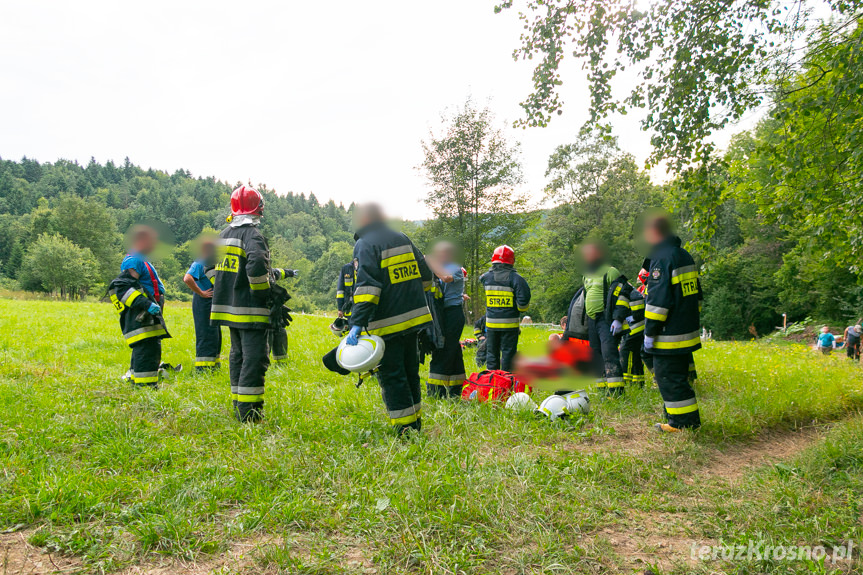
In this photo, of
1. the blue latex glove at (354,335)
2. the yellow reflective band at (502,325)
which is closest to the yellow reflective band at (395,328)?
the blue latex glove at (354,335)

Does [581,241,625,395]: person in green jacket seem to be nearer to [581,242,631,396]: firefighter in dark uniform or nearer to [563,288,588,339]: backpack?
[581,242,631,396]: firefighter in dark uniform

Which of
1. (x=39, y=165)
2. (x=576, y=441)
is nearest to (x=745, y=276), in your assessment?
(x=576, y=441)

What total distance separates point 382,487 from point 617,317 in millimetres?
4029

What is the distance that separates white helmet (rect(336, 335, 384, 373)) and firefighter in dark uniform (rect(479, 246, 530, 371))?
3278mm

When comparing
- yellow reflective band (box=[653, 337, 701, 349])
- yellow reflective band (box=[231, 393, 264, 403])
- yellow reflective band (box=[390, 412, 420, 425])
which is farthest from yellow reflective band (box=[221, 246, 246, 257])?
yellow reflective band (box=[653, 337, 701, 349])

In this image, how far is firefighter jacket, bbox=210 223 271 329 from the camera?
15.3ft

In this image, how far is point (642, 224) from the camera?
5285mm

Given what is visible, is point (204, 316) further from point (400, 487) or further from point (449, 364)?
point (400, 487)

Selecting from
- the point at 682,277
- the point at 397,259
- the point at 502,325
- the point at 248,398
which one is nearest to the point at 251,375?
the point at 248,398

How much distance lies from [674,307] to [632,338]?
1920mm

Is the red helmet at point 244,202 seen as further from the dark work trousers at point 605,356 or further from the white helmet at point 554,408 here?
the dark work trousers at point 605,356

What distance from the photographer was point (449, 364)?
5.98 m

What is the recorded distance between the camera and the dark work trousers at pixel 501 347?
702 cm

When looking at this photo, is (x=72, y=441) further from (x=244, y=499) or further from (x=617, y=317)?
(x=617, y=317)
